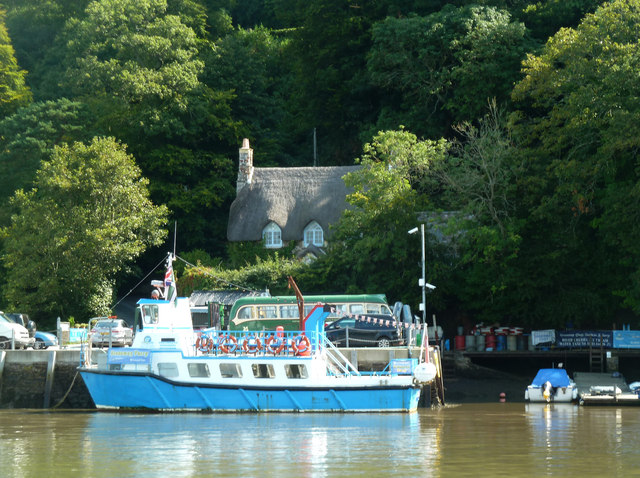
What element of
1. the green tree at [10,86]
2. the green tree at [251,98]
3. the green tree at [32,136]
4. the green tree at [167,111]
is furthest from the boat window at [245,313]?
the green tree at [10,86]

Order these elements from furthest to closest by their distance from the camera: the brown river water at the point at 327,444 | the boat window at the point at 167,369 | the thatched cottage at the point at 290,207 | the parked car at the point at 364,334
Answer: the thatched cottage at the point at 290,207
the parked car at the point at 364,334
the boat window at the point at 167,369
the brown river water at the point at 327,444

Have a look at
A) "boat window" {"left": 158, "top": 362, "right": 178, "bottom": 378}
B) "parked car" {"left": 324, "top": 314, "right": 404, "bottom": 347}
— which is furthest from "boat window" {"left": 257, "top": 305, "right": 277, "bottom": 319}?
"boat window" {"left": 158, "top": 362, "right": 178, "bottom": 378}

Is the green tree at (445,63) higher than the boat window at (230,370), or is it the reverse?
the green tree at (445,63)

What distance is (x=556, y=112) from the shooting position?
172ft

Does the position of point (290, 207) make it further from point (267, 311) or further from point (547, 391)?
point (547, 391)

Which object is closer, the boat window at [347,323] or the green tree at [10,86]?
the boat window at [347,323]

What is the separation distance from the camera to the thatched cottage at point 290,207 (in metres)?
65.9

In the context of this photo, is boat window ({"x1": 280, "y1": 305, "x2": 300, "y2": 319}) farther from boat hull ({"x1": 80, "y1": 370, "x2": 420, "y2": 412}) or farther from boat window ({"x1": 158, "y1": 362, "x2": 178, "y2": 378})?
boat hull ({"x1": 80, "y1": 370, "x2": 420, "y2": 412})

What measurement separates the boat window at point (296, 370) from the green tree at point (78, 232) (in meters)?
25.6

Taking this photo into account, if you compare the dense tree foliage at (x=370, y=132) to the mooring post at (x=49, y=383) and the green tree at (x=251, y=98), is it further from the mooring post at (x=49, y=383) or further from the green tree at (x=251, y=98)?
the mooring post at (x=49, y=383)

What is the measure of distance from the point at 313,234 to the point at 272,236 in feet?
8.47

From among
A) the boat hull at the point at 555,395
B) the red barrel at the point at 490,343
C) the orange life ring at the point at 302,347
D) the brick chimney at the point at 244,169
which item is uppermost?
the brick chimney at the point at 244,169

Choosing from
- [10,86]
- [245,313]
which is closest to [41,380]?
[245,313]

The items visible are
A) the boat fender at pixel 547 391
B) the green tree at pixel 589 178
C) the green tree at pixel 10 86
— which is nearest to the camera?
the boat fender at pixel 547 391
